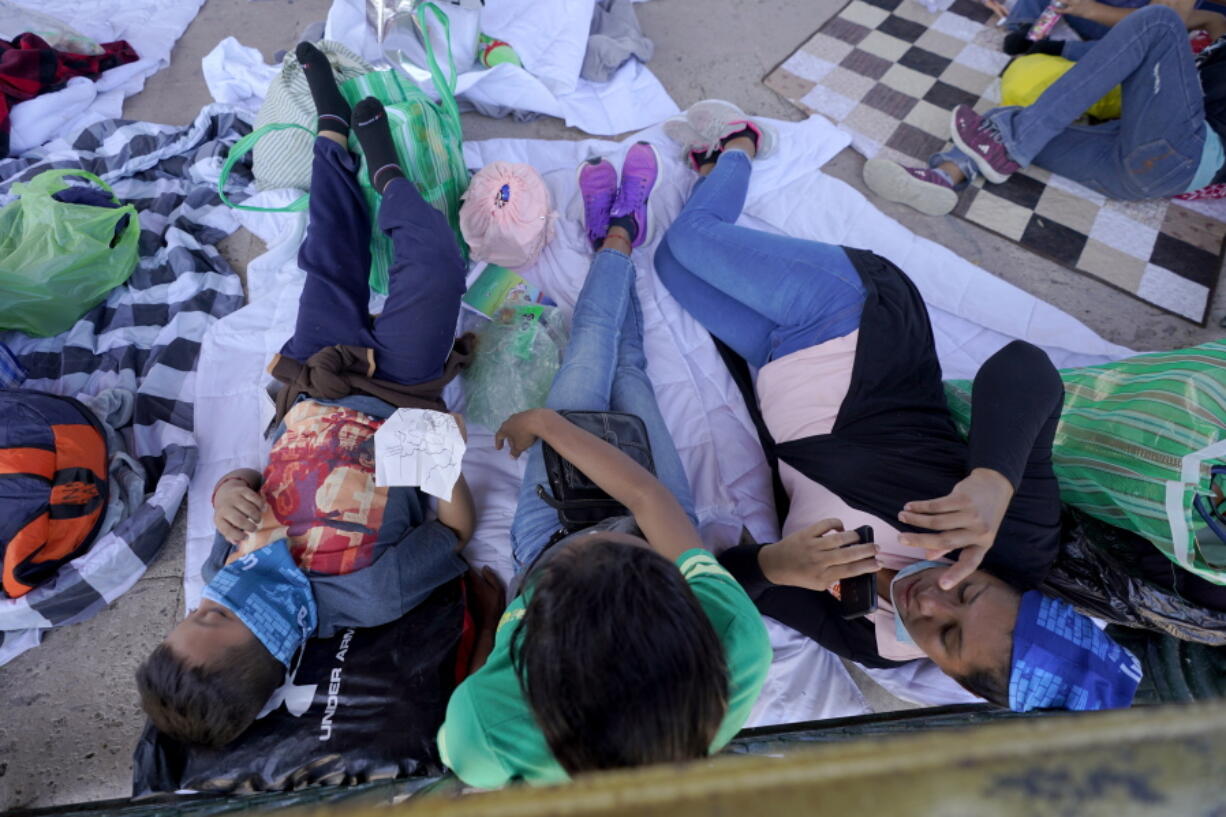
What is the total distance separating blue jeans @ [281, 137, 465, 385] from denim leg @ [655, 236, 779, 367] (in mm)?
681

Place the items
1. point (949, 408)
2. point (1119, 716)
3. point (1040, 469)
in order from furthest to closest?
point (949, 408) < point (1040, 469) < point (1119, 716)

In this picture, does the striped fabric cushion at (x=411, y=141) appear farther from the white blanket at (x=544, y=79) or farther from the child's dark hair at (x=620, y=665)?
the child's dark hair at (x=620, y=665)

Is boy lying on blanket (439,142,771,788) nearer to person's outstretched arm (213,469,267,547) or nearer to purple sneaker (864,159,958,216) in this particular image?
person's outstretched arm (213,469,267,547)

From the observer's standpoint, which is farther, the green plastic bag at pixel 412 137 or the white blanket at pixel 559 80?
the white blanket at pixel 559 80

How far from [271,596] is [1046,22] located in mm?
3319

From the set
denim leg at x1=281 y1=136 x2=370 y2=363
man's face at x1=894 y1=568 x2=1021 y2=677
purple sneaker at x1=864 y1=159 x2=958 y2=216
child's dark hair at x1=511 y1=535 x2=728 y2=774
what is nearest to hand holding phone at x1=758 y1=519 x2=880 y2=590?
man's face at x1=894 y1=568 x2=1021 y2=677

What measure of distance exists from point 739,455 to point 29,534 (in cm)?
173

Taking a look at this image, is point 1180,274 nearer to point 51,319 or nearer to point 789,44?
point 789,44

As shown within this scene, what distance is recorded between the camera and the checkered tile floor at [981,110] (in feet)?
7.01

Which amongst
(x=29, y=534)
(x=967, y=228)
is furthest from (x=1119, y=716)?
(x=967, y=228)

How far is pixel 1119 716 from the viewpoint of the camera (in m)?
0.22

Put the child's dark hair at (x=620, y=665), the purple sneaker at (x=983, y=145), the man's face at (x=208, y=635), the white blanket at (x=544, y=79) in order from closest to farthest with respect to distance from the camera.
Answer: the child's dark hair at (x=620, y=665)
the man's face at (x=208, y=635)
the purple sneaker at (x=983, y=145)
the white blanket at (x=544, y=79)

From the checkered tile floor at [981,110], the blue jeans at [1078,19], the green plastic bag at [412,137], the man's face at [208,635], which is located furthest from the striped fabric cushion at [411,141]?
the blue jeans at [1078,19]

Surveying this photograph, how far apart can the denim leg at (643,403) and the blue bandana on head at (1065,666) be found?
0.69 metres
